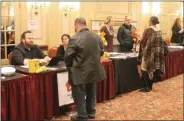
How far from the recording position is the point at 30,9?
5.45 metres

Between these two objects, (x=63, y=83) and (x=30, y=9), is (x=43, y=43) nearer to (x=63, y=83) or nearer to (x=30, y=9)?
(x=30, y=9)

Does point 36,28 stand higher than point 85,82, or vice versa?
point 36,28

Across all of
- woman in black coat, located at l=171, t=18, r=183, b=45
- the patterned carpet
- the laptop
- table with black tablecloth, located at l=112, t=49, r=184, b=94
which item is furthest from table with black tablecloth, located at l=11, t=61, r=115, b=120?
woman in black coat, located at l=171, t=18, r=183, b=45

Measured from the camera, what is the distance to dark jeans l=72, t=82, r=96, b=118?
306 cm

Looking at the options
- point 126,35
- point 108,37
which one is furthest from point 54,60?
point 126,35

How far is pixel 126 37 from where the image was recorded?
233 inches

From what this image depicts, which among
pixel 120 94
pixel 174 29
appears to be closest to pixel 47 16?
pixel 120 94

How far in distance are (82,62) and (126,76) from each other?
1694 mm

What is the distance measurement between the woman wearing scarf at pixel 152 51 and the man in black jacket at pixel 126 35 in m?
1.27

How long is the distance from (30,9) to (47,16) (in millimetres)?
438

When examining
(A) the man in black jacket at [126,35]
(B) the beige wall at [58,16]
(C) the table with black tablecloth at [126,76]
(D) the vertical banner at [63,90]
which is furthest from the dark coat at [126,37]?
(D) the vertical banner at [63,90]

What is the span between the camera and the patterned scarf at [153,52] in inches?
175

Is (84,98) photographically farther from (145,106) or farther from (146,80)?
(146,80)

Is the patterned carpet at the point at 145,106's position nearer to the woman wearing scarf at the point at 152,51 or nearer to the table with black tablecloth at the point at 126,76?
the table with black tablecloth at the point at 126,76
